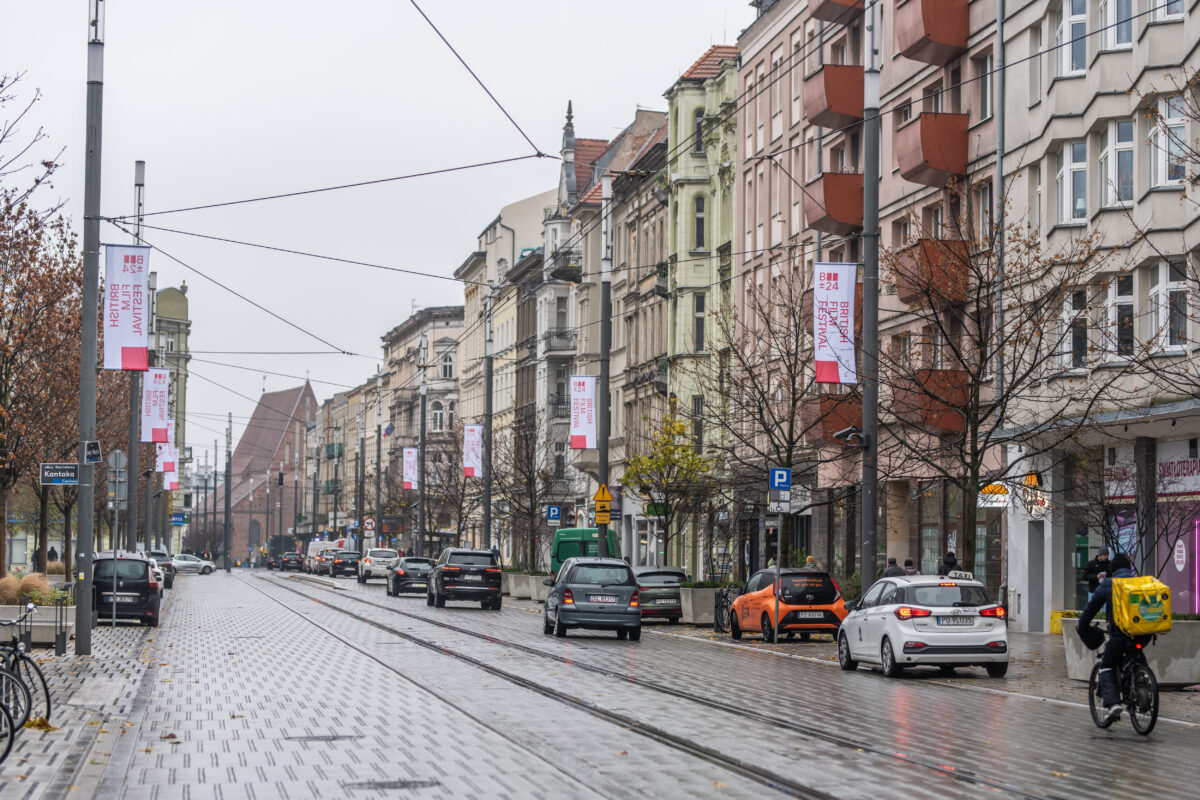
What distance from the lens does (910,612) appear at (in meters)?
23.5

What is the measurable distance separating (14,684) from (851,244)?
3639 centimetres

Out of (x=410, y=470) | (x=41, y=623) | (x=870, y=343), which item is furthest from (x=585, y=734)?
(x=410, y=470)

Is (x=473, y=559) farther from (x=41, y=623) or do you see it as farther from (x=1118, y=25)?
(x=1118, y=25)

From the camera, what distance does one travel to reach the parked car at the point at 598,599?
33.2 meters

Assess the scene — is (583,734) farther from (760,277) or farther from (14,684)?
(760,277)

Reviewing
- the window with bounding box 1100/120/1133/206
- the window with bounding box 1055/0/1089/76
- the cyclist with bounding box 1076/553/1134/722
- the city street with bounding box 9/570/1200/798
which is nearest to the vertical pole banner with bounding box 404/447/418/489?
the window with bounding box 1055/0/1089/76

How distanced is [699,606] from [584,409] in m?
13.6

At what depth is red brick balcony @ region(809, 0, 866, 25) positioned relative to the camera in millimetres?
46344

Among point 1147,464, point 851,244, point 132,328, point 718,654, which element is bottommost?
point 718,654

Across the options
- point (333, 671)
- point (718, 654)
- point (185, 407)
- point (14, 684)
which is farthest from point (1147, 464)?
point (185, 407)

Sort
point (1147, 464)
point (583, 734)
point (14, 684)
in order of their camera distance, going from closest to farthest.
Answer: point (14, 684) < point (583, 734) < point (1147, 464)

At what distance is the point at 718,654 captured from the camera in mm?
28609

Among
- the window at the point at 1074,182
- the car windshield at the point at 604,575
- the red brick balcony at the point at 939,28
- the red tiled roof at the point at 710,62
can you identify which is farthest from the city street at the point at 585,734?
the red tiled roof at the point at 710,62

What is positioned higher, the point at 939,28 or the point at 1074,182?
the point at 939,28
